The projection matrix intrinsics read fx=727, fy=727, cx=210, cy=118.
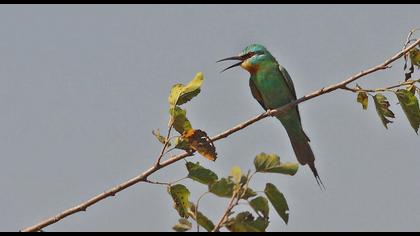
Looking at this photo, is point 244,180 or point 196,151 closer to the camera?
point 244,180

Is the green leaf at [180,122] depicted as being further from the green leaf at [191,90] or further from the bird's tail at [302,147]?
the bird's tail at [302,147]

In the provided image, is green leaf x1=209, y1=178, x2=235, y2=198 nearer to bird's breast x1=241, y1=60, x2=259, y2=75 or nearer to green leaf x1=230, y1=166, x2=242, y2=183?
green leaf x1=230, y1=166, x2=242, y2=183

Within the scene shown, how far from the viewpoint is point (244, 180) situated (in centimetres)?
270

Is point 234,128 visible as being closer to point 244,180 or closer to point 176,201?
point 176,201

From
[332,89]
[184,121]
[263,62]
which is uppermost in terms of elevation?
[263,62]

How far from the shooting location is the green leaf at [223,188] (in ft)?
8.89

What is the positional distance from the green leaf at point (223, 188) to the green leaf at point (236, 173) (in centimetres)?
2

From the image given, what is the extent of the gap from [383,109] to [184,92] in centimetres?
105

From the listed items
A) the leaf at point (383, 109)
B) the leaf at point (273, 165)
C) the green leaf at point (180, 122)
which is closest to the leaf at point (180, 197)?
the green leaf at point (180, 122)
